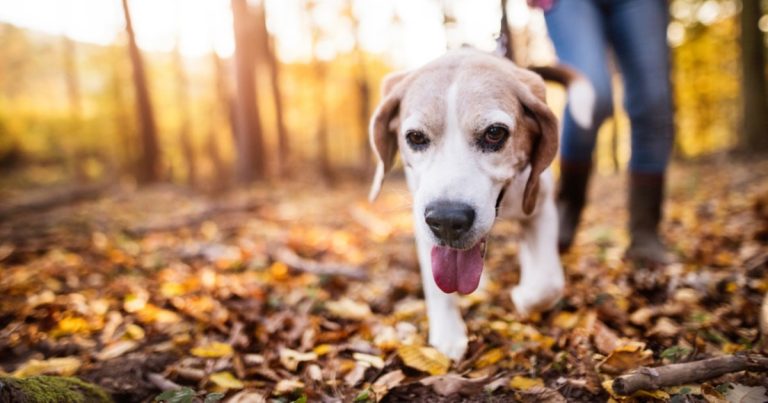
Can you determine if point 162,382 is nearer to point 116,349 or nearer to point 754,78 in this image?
point 116,349

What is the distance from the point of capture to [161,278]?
11.6ft

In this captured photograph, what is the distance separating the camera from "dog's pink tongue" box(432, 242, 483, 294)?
1.91m

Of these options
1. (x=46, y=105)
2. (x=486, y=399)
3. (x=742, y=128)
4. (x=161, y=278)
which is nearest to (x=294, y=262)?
(x=161, y=278)

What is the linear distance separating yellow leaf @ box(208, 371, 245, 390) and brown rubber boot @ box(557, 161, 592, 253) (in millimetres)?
2302

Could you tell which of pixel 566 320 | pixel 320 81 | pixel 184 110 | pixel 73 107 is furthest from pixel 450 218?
pixel 73 107

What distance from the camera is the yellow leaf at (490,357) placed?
195 cm

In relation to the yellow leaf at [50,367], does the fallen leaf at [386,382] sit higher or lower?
lower

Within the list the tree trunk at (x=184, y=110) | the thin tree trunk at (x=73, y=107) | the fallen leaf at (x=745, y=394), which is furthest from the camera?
the tree trunk at (x=184, y=110)

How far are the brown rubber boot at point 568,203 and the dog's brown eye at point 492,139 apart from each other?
56.5 inches

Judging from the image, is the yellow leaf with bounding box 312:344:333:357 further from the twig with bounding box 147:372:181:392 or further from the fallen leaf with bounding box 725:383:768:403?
the fallen leaf with bounding box 725:383:768:403

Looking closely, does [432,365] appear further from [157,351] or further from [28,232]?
[28,232]

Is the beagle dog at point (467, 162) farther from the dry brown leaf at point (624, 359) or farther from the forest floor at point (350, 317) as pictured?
the dry brown leaf at point (624, 359)

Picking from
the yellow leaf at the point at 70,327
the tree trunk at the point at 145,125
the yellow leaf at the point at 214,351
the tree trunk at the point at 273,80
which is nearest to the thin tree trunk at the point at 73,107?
the tree trunk at the point at 273,80

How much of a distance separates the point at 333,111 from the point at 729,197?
24.4 metres
